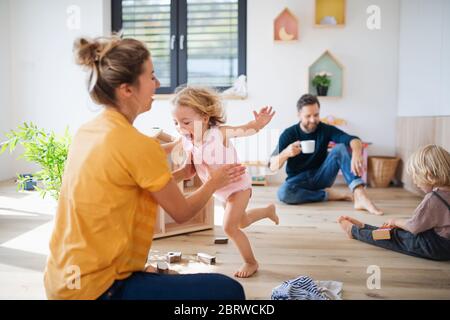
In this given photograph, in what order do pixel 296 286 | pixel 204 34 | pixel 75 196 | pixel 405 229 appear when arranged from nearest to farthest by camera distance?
pixel 75 196
pixel 296 286
pixel 405 229
pixel 204 34

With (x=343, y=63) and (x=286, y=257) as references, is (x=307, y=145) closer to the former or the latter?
(x=286, y=257)

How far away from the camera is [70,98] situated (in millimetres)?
4508

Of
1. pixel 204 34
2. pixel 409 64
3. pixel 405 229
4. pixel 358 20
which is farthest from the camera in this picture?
pixel 204 34

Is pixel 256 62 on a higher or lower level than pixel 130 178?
higher

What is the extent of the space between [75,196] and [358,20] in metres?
3.97

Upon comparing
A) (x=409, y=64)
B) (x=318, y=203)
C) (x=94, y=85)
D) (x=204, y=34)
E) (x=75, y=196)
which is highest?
(x=204, y=34)

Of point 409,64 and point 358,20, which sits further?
point 358,20

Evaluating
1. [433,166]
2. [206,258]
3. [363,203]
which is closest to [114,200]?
[206,258]

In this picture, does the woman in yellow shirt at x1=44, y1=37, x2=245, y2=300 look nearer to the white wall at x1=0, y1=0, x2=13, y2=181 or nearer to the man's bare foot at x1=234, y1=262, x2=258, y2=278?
the man's bare foot at x1=234, y1=262, x2=258, y2=278

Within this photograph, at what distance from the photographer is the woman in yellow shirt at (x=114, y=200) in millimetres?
944

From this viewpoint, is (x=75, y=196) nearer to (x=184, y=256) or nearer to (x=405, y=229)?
(x=184, y=256)

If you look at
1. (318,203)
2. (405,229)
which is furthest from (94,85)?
(318,203)

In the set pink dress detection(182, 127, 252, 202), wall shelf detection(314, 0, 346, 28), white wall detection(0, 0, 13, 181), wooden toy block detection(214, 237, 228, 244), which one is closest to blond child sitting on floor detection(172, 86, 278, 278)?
pink dress detection(182, 127, 252, 202)
